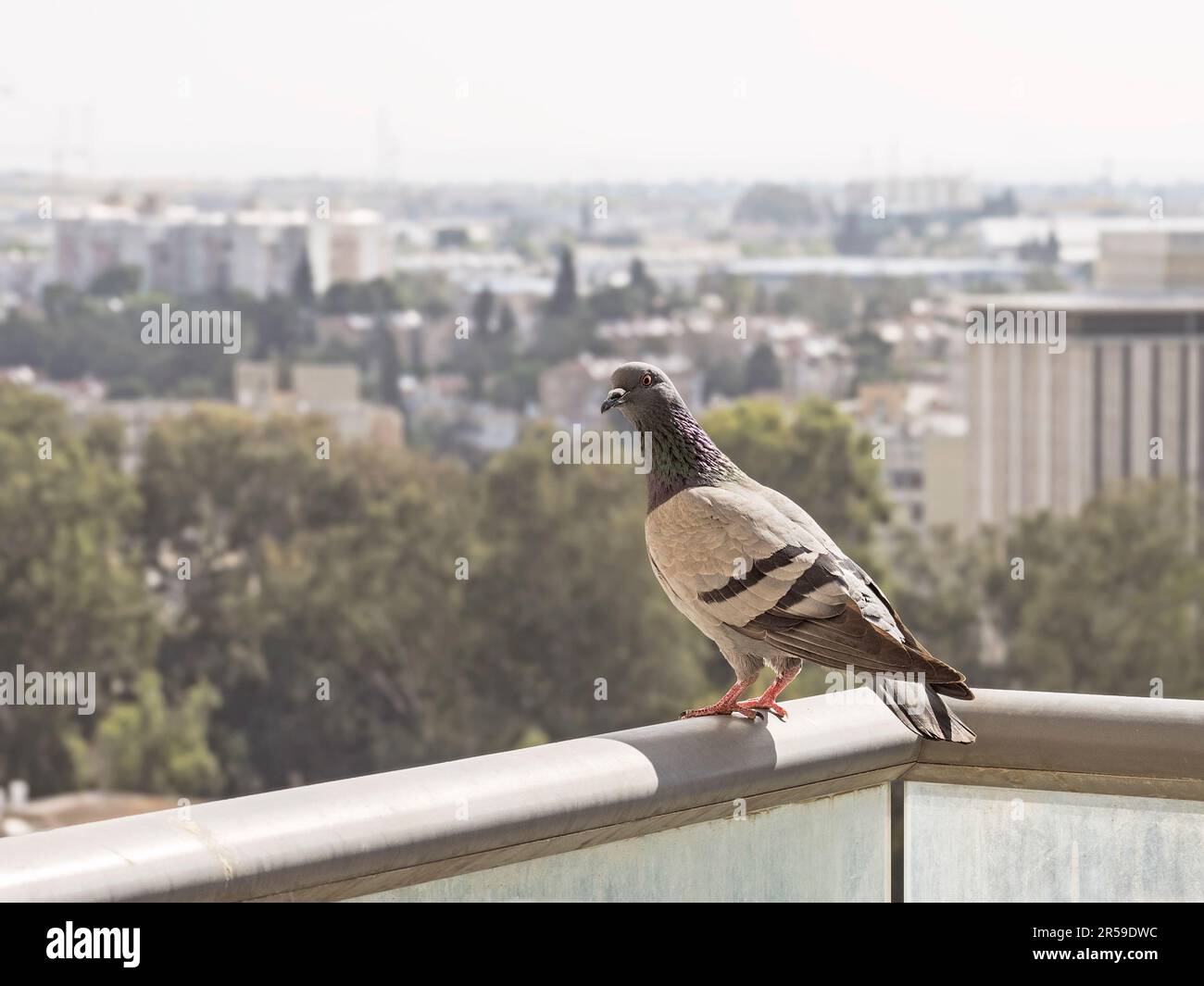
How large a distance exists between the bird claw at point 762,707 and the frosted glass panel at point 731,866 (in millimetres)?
103

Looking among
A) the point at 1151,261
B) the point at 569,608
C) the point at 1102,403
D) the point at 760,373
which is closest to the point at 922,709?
the point at 569,608

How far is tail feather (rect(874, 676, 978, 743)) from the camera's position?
2.26 m

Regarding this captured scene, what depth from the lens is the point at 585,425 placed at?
45.2m

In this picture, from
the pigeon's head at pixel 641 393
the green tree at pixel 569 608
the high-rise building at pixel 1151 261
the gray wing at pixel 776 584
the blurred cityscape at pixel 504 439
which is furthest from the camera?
the high-rise building at pixel 1151 261

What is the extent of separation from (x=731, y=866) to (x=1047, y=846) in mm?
401

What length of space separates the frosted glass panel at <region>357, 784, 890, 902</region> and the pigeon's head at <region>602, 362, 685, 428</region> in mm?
671

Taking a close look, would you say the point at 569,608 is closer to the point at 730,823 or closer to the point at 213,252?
the point at 213,252

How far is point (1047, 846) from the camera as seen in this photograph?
2301 mm

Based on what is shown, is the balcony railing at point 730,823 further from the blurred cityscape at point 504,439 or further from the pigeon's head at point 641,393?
the blurred cityscape at point 504,439

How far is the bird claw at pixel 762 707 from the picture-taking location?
226 centimetres

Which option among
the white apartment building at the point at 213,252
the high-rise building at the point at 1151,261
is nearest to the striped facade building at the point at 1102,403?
the high-rise building at the point at 1151,261

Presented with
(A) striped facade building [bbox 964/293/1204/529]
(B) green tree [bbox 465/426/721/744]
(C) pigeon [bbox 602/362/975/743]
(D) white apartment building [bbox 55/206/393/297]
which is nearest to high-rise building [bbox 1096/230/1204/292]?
(A) striped facade building [bbox 964/293/1204/529]

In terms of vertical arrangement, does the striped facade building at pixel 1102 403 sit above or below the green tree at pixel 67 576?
above
